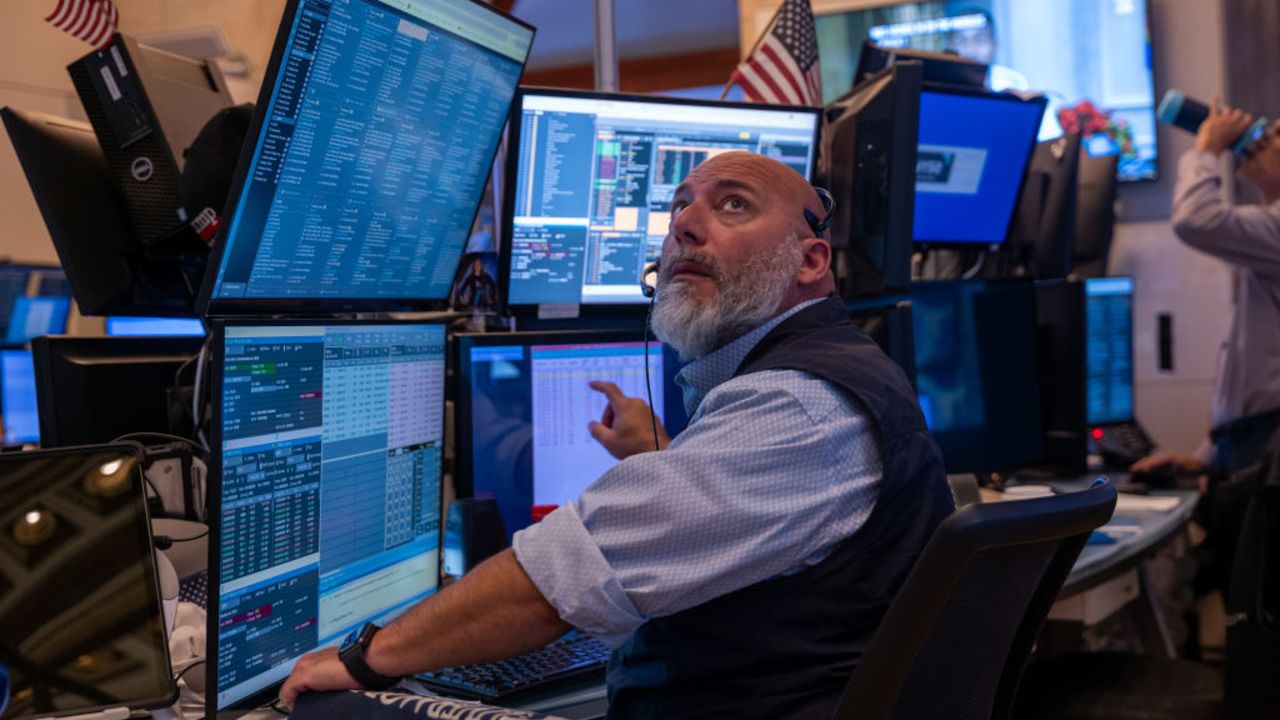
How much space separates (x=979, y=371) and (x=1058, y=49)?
2622 mm

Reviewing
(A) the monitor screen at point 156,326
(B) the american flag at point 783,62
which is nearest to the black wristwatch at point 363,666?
(A) the monitor screen at point 156,326

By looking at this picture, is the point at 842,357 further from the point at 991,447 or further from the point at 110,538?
the point at 991,447

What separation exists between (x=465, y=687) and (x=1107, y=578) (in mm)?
1338

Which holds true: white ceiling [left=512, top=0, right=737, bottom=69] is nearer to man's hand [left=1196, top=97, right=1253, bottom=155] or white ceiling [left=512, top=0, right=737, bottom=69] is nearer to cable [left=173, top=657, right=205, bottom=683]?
man's hand [left=1196, top=97, right=1253, bottom=155]

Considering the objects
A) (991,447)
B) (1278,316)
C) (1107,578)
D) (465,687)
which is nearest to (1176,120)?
(1278,316)

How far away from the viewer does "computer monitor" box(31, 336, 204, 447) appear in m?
1.58

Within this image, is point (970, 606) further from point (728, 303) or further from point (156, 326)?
point (156, 326)

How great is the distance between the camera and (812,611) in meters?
1.08

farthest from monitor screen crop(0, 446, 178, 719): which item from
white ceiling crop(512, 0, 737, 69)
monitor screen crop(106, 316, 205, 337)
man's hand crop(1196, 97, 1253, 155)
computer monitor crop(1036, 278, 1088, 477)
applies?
white ceiling crop(512, 0, 737, 69)

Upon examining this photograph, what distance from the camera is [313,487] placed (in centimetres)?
133

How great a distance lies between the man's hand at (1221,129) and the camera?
3.25m

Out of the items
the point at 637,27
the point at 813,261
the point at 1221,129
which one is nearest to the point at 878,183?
the point at 813,261

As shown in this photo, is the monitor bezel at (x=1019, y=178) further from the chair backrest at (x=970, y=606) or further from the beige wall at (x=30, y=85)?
the beige wall at (x=30, y=85)

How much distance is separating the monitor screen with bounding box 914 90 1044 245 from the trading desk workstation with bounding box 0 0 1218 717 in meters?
0.01
